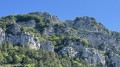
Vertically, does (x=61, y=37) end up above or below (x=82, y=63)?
above

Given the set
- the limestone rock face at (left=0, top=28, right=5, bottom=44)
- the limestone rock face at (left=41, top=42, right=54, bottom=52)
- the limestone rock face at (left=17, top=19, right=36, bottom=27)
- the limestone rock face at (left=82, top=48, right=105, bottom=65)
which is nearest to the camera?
the limestone rock face at (left=0, top=28, right=5, bottom=44)

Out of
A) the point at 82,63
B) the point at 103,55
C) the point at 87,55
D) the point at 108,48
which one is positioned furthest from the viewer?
the point at 108,48

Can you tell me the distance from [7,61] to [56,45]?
133 feet

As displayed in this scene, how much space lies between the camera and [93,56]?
126 m

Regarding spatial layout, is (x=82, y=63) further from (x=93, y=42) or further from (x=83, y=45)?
(x=93, y=42)

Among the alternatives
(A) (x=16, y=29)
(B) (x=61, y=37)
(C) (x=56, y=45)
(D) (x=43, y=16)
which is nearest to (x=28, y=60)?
(A) (x=16, y=29)

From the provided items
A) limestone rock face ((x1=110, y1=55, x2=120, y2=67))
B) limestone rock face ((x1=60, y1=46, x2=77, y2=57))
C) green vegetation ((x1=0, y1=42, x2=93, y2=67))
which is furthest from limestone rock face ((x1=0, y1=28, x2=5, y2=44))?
limestone rock face ((x1=110, y1=55, x2=120, y2=67))

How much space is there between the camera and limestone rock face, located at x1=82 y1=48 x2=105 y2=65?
124562 millimetres

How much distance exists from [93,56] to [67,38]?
18793 mm

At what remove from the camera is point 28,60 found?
97.9m

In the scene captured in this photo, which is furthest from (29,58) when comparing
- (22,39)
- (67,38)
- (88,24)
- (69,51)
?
(88,24)

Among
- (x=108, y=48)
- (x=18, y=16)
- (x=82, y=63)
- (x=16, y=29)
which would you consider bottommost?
(x=82, y=63)

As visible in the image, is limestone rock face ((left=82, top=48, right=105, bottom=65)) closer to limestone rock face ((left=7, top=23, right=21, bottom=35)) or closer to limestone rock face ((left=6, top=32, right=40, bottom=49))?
limestone rock face ((left=6, top=32, right=40, bottom=49))

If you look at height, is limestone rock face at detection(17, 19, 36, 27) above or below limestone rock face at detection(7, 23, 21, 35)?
above
